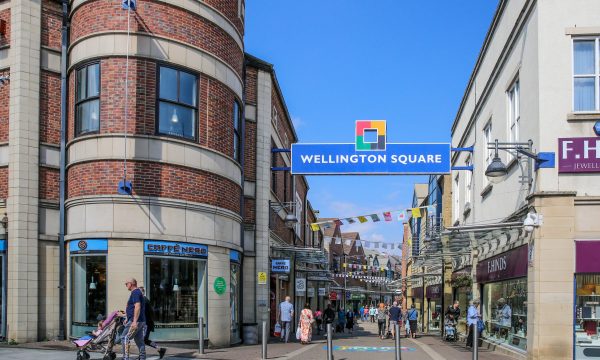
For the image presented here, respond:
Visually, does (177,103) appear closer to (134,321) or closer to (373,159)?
(373,159)

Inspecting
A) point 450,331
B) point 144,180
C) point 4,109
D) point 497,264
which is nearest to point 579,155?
point 497,264

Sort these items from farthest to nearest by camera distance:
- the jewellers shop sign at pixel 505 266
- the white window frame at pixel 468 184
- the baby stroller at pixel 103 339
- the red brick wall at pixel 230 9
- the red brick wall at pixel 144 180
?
1. the white window frame at pixel 468 184
2. the red brick wall at pixel 230 9
3. the red brick wall at pixel 144 180
4. the jewellers shop sign at pixel 505 266
5. the baby stroller at pixel 103 339

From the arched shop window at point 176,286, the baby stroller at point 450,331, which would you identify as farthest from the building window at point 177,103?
the baby stroller at point 450,331

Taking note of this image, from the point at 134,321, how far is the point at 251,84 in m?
13.4

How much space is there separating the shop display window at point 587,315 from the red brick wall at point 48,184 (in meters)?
12.6

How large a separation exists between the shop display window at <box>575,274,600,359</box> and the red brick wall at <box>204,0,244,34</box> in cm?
1167

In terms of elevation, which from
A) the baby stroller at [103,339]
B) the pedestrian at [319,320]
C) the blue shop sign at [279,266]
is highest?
the blue shop sign at [279,266]

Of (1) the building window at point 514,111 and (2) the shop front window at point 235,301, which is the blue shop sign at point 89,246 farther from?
(1) the building window at point 514,111

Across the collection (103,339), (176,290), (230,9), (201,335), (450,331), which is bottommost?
(450,331)

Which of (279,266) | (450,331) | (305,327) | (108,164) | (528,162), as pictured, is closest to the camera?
(528,162)

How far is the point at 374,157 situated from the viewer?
70.9 feet

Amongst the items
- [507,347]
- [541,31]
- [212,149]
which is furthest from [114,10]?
[507,347]

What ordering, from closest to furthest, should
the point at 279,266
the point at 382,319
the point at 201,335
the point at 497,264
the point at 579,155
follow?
the point at 579,155 < the point at 201,335 < the point at 497,264 < the point at 279,266 < the point at 382,319

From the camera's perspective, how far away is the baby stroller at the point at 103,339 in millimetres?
13859
